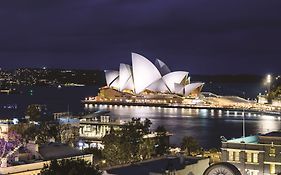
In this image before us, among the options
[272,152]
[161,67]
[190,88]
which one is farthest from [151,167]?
[190,88]

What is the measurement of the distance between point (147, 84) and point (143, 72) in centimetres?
577

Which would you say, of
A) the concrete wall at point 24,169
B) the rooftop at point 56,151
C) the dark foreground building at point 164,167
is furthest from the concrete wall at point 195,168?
the rooftop at point 56,151

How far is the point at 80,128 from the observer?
35469mm

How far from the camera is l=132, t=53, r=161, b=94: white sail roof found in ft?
246

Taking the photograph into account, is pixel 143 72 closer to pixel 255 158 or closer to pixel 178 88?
pixel 178 88

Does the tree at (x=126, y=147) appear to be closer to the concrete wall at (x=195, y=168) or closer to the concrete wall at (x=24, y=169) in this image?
the concrete wall at (x=24, y=169)

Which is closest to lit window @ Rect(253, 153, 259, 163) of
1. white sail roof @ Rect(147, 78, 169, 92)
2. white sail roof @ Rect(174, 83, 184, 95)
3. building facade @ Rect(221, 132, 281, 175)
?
building facade @ Rect(221, 132, 281, 175)

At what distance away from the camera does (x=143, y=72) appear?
257 feet

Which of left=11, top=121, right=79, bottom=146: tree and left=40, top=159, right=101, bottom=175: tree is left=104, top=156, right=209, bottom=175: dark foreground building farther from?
left=11, top=121, right=79, bottom=146: tree

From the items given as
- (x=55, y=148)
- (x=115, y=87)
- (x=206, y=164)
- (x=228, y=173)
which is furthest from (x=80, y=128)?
(x=115, y=87)

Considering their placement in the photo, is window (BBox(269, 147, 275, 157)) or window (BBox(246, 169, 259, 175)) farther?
window (BBox(269, 147, 275, 157))

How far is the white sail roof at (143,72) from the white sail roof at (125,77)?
3.47 ft

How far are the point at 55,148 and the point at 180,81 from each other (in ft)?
225

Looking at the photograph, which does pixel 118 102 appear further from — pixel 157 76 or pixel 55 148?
pixel 55 148
